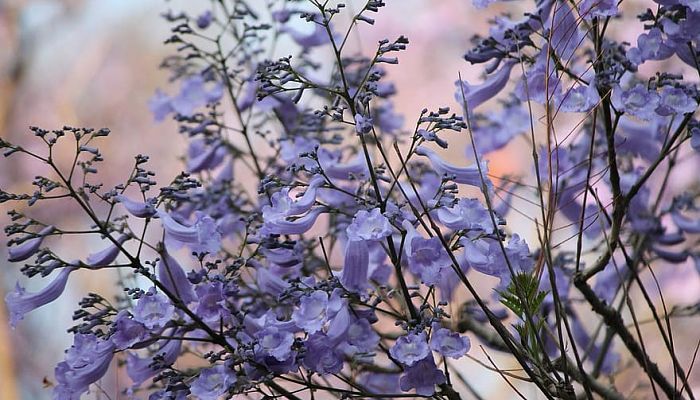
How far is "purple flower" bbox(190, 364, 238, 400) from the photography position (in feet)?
1.54

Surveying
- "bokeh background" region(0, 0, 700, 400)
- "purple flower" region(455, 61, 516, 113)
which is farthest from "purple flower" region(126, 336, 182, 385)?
"bokeh background" region(0, 0, 700, 400)

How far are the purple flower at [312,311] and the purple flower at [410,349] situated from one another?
0.04m

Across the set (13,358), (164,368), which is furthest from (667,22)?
(13,358)

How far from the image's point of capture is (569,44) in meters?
0.55

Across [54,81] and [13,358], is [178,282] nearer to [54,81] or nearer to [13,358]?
[13,358]

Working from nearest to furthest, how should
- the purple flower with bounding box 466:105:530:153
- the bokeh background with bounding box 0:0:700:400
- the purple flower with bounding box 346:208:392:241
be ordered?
the purple flower with bounding box 346:208:392:241
the purple flower with bounding box 466:105:530:153
the bokeh background with bounding box 0:0:700:400

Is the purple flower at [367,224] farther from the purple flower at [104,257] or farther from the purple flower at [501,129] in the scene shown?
the purple flower at [501,129]

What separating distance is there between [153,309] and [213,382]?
0.16 feet

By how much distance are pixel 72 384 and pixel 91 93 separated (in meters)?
1.69

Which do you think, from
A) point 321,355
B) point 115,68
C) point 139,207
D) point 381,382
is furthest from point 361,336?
point 115,68

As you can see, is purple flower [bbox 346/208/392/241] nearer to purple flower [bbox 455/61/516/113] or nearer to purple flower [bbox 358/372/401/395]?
purple flower [bbox 455/61/516/113]

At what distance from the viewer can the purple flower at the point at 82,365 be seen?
0.49m

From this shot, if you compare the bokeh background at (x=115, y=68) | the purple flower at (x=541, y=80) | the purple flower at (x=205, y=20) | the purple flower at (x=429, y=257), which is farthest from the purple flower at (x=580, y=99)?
the bokeh background at (x=115, y=68)

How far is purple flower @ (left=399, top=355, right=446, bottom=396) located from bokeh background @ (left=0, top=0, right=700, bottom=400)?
1.47m
